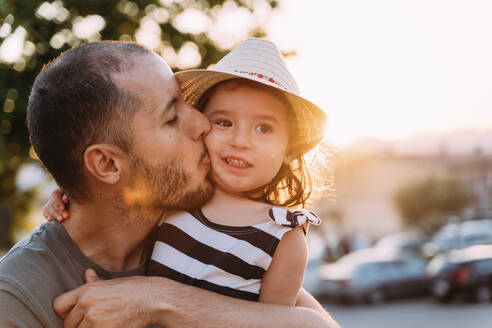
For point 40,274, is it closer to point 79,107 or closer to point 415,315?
point 79,107

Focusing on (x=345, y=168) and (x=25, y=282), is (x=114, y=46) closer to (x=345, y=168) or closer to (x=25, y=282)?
(x=25, y=282)

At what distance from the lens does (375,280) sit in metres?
17.2

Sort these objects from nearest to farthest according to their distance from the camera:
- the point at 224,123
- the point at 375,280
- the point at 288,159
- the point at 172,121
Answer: the point at 172,121, the point at 224,123, the point at 288,159, the point at 375,280

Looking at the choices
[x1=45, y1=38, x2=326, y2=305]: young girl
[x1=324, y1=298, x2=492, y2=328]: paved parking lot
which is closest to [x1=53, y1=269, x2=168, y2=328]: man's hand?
[x1=45, y1=38, x2=326, y2=305]: young girl

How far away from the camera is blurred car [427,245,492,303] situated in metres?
15.6

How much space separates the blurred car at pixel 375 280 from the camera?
56.0 ft

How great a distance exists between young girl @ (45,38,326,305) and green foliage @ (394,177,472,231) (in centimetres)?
3792

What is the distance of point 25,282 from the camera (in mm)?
2014

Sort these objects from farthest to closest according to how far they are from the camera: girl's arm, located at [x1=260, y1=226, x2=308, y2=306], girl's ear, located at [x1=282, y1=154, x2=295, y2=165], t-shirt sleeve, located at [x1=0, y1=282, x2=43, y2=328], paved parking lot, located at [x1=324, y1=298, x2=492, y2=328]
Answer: paved parking lot, located at [x1=324, y1=298, x2=492, y2=328] → girl's ear, located at [x1=282, y1=154, x2=295, y2=165] → girl's arm, located at [x1=260, y1=226, x2=308, y2=306] → t-shirt sleeve, located at [x1=0, y1=282, x2=43, y2=328]

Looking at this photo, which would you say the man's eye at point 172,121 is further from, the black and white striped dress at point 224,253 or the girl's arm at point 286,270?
the girl's arm at point 286,270

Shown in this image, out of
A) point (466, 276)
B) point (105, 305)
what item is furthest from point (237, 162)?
point (466, 276)

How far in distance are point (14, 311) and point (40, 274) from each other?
0.21 meters

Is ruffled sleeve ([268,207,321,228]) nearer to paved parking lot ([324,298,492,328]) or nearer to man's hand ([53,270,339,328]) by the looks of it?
man's hand ([53,270,339,328])

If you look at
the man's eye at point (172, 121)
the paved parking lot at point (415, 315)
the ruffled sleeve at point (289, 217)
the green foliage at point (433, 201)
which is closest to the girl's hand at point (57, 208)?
the man's eye at point (172, 121)
